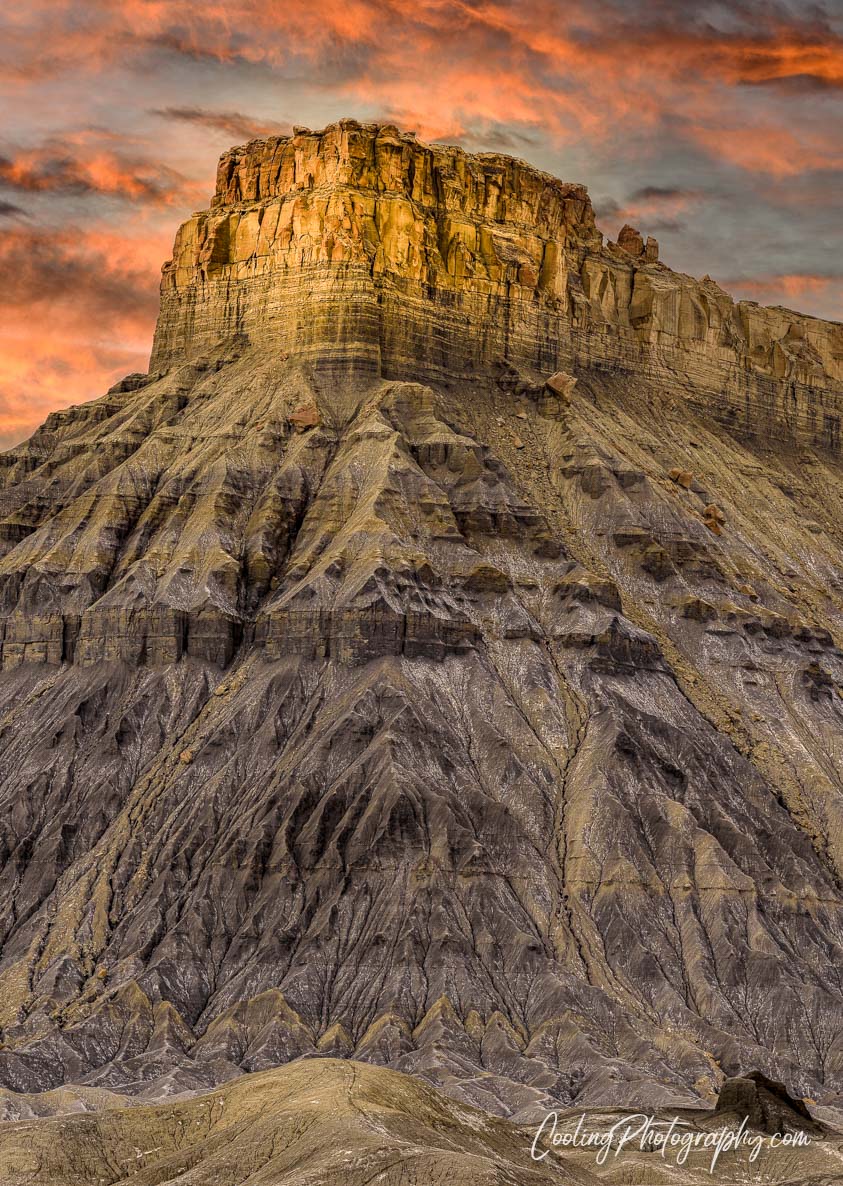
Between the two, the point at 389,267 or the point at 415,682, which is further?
the point at 389,267

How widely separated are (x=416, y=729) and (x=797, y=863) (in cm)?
2483

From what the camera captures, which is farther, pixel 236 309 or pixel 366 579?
pixel 236 309

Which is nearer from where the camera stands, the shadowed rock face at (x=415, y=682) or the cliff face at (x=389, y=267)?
the shadowed rock face at (x=415, y=682)

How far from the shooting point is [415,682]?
14650 cm

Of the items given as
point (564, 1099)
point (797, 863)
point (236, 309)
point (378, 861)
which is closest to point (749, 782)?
point (797, 863)

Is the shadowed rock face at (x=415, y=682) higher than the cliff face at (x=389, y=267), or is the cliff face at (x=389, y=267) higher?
the cliff face at (x=389, y=267)

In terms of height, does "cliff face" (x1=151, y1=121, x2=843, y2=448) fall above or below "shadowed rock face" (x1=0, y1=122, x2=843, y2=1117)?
above

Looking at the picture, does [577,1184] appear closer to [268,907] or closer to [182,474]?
[268,907]

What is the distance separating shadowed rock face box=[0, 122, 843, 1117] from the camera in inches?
5094

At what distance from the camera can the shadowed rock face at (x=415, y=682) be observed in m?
129

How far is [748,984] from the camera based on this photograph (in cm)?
13338

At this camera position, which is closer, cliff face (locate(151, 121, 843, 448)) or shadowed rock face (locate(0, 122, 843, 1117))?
shadowed rock face (locate(0, 122, 843, 1117))

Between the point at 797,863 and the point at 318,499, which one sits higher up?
the point at 318,499

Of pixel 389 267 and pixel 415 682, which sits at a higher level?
pixel 389 267
